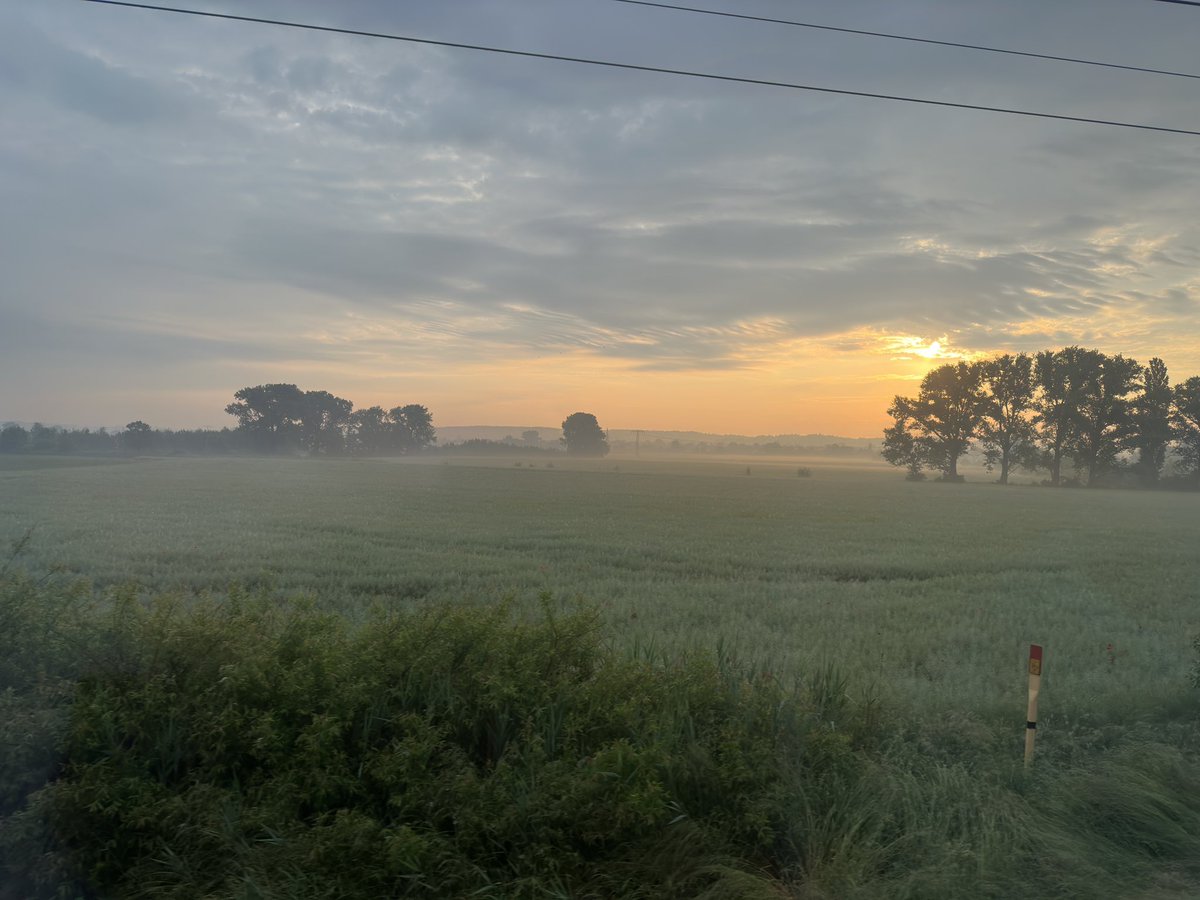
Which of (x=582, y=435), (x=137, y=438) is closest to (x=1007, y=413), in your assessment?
(x=582, y=435)

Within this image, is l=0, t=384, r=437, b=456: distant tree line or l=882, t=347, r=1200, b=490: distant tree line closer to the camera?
l=0, t=384, r=437, b=456: distant tree line

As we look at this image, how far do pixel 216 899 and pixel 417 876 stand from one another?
98cm

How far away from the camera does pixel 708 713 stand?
217 inches

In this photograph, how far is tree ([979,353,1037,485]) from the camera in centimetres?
7700

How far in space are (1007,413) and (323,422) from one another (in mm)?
69877

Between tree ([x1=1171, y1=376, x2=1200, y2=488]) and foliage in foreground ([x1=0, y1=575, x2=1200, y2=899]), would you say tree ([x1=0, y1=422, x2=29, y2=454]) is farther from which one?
tree ([x1=1171, y1=376, x2=1200, y2=488])

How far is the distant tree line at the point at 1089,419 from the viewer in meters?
72.5

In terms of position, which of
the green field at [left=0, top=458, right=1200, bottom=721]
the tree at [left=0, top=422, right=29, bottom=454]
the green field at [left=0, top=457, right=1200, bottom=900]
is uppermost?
the tree at [left=0, top=422, right=29, bottom=454]

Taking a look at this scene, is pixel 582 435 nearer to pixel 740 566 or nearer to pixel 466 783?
pixel 740 566

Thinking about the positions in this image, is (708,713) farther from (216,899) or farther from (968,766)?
(216,899)

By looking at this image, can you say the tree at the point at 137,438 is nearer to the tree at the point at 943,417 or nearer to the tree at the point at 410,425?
the tree at the point at 410,425

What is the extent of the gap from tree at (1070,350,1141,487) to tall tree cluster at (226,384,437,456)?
193 ft

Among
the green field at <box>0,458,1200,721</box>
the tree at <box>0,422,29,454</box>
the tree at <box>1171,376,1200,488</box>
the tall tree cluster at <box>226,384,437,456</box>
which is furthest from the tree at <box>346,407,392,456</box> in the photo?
the tree at <box>1171,376,1200,488</box>

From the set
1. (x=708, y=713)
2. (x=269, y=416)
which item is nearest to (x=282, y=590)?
(x=708, y=713)
